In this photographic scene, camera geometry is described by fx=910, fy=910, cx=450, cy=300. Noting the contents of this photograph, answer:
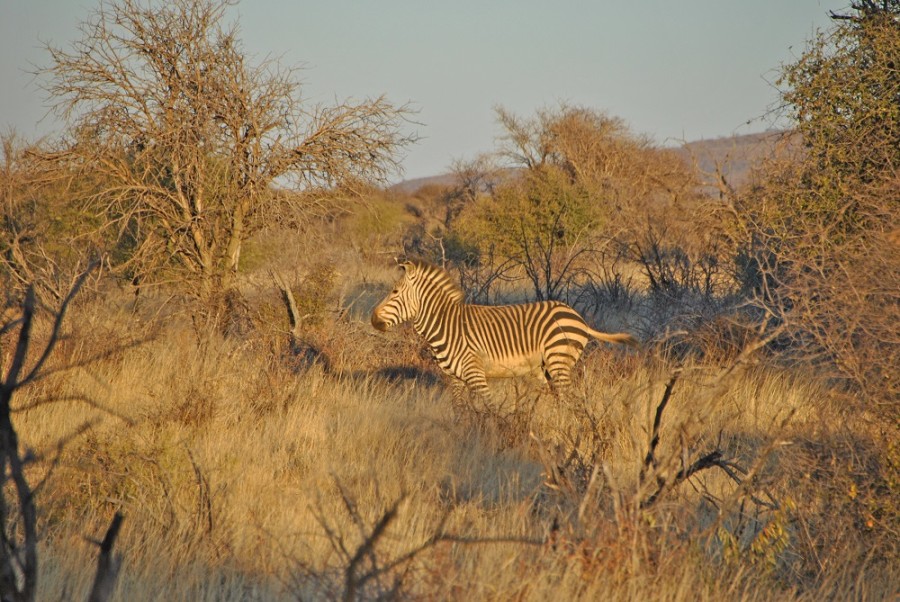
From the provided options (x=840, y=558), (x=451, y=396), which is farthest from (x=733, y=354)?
(x=840, y=558)

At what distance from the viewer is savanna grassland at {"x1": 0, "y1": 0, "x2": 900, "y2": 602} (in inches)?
144

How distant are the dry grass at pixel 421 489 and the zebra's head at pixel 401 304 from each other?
674 mm

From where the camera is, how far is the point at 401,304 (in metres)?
8.91

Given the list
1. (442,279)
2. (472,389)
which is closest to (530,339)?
(472,389)

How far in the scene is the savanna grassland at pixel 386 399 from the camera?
3.67 meters

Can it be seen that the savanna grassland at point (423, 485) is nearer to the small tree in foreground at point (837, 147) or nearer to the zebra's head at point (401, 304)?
the zebra's head at point (401, 304)

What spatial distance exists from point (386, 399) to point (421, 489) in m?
2.91

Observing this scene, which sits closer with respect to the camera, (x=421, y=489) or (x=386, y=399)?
(x=421, y=489)

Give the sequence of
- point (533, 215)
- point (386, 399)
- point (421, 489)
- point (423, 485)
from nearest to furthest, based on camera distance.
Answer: point (421, 489), point (423, 485), point (386, 399), point (533, 215)

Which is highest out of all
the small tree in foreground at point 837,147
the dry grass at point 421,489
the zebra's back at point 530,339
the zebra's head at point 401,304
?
the small tree in foreground at point 837,147

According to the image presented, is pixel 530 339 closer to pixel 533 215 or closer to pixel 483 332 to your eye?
pixel 483 332

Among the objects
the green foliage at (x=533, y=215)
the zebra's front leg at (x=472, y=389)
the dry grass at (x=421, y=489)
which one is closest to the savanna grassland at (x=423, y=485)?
the dry grass at (x=421, y=489)

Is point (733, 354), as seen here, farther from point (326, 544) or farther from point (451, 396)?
point (326, 544)

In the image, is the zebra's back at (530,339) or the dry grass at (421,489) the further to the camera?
the zebra's back at (530,339)
